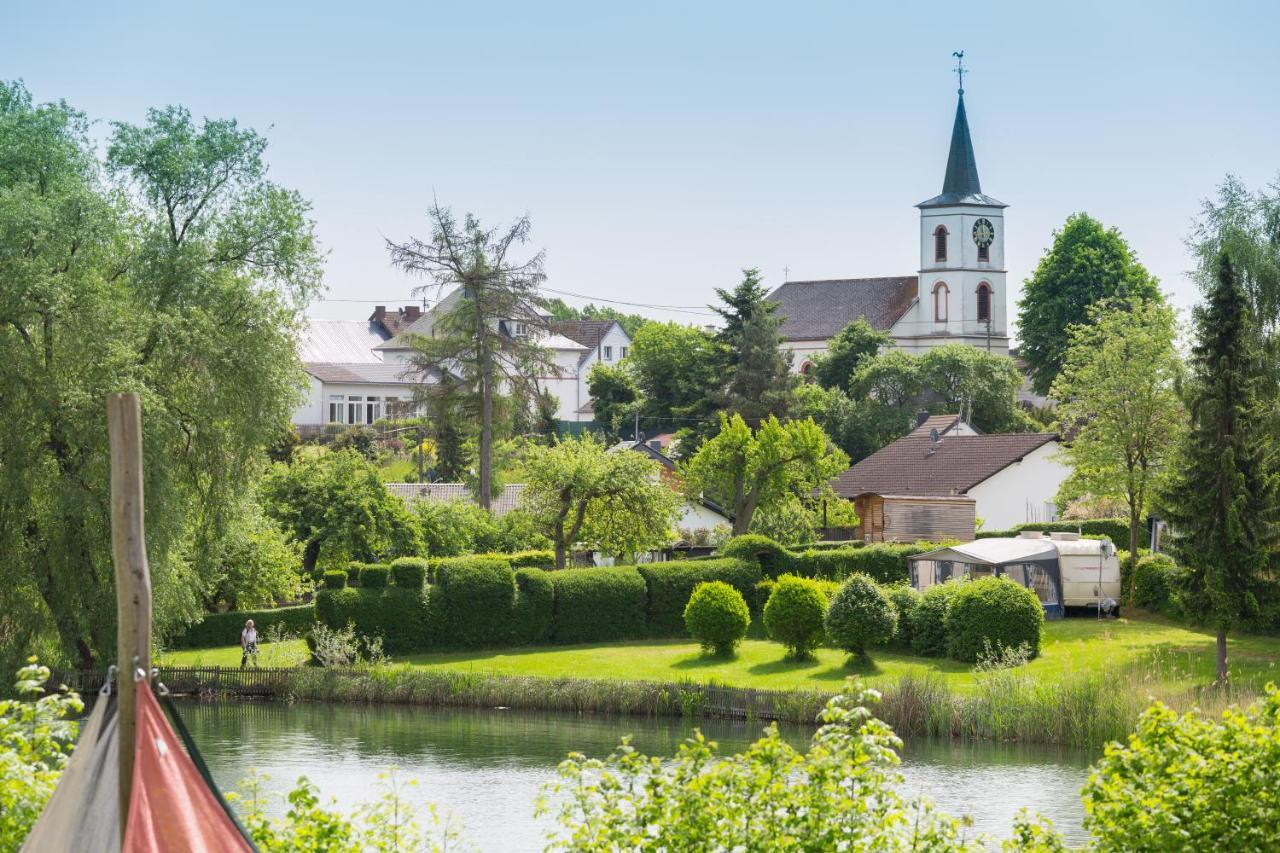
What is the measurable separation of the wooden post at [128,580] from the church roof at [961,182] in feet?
351

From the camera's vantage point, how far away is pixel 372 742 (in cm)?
3081

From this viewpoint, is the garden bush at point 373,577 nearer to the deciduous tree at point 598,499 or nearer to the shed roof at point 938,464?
the deciduous tree at point 598,499

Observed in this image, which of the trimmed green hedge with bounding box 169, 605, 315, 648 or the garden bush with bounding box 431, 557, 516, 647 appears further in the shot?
the trimmed green hedge with bounding box 169, 605, 315, 648

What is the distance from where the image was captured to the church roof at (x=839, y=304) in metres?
113

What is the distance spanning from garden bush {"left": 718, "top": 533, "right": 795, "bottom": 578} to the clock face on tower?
70944mm

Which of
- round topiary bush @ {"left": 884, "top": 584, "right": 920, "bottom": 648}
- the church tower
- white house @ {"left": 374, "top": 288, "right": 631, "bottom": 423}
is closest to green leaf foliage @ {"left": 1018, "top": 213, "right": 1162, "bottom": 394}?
the church tower

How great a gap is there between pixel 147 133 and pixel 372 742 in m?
13.6

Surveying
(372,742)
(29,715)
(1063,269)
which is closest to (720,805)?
(29,715)

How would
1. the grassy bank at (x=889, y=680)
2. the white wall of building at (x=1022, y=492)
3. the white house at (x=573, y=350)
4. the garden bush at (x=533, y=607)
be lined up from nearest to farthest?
the grassy bank at (x=889, y=680) → the garden bush at (x=533, y=607) → the white wall of building at (x=1022, y=492) → the white house at (x=573, y=350)

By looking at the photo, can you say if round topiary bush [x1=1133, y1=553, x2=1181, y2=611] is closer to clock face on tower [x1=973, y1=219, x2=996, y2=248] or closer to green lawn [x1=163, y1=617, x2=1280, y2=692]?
green lawn [x1=163, y1=617, x2=1280, y2=692]

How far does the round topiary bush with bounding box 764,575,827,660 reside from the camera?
38.4m

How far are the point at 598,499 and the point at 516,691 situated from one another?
514 inches

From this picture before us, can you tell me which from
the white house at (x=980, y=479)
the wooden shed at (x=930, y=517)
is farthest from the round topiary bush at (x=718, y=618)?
the white house at (x=980, y=479)

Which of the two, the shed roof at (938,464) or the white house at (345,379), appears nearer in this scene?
the shed roof at (938,464)
